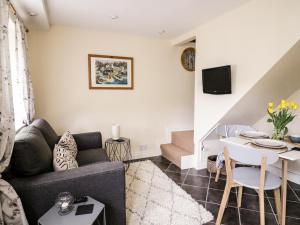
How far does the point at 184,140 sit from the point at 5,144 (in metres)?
2.79

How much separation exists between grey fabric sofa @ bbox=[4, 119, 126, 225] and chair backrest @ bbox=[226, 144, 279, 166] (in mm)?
999

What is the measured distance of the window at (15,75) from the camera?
83.8 inches

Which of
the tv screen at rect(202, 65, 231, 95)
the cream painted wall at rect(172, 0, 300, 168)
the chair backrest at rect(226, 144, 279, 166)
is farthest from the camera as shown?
the tv screen at rect(202, 65, 231, 95)

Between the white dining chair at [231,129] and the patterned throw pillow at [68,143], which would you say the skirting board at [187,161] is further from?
the patterned throw pillow at [68,143]

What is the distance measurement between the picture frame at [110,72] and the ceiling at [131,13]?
49 cm

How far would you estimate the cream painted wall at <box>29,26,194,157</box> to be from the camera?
119 inches

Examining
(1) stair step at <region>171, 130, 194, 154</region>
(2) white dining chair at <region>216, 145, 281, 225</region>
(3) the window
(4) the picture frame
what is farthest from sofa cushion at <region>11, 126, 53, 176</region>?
(1) stair step at <region>171, 130, 194, 154</region>

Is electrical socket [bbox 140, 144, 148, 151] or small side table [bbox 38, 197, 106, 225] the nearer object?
small side table [bbox 38, 197, 106, 225]

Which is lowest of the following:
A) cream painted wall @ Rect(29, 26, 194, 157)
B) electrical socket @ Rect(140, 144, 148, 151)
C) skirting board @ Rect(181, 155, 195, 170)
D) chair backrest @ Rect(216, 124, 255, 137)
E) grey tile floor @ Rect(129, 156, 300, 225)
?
grey tile floor @ Rect(129, 156, 300, 225)

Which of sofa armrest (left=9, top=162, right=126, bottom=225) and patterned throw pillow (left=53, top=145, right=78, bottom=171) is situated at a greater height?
patterned throw pillow (left=53, top=145, right=78, bottom=171)

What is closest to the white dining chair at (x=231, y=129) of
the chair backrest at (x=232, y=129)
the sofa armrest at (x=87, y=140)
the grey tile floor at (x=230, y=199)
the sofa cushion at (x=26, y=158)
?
the chair backrest at (x=232, y=129)

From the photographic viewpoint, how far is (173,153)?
3.44 m

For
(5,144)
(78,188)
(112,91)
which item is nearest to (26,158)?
(5,144)

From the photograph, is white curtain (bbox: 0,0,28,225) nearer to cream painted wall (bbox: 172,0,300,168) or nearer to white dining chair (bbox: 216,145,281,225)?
white dining chair (bbox: 216,145,281,225)
